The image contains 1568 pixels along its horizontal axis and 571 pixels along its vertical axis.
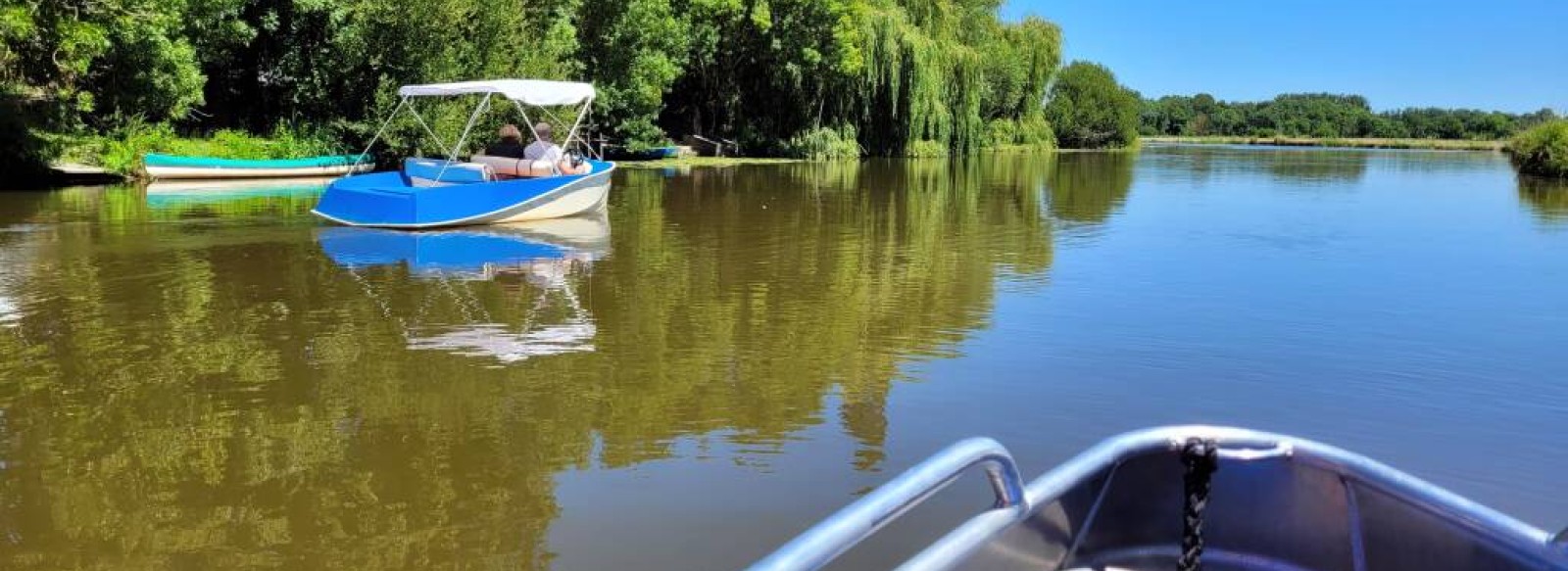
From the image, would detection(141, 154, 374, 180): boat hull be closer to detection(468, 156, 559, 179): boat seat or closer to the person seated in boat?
the person seated in boat

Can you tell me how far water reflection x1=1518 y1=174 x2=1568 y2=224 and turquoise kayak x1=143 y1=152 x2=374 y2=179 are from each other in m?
22.1

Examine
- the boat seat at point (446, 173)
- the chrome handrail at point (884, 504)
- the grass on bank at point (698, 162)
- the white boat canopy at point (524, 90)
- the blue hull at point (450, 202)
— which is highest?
the white boat canopy at point (524, 90)

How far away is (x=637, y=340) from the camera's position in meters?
7.59

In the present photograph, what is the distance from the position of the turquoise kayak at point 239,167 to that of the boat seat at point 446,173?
5454mm

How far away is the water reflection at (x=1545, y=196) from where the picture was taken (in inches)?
780

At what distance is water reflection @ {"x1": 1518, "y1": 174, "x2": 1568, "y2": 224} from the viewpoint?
65.0 feet

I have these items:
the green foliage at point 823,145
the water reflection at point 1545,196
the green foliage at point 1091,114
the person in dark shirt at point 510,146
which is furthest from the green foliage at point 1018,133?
the person in dark shirt at point 510,146

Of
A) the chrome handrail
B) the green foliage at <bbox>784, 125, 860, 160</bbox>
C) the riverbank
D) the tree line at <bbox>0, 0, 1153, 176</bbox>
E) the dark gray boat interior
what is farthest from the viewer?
the riverbank

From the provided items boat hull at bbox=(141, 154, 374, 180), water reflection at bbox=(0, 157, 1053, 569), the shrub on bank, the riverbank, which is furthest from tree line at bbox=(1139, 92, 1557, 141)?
water reflection at bbox=(0, 157, 1053, 569)

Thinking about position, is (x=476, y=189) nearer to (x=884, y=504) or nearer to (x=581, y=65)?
(x=884, y=504)

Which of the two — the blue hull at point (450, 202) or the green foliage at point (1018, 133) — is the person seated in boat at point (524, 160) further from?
the green foliage at point (1018, 133)

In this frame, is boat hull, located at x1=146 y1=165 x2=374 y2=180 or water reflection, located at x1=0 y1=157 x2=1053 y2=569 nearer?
water reflection, located at x1=0 y1=157 x2=1053 y2=569

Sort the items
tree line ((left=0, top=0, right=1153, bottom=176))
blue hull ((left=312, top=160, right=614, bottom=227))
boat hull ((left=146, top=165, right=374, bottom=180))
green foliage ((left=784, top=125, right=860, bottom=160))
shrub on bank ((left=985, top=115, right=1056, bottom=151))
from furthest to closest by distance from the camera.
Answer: shrub on bank ((left=985, top=115, right=1056, bottom=151))
green foliage ((left=784, top=125, right=860, bottom=160))
boat hull ((left=146, top=165, right=374, bottom=180))
tree line ((left=0, top=0, right=1153, bottom=176))
blue hull ((left=312, top=160, right=614, bottom=227))

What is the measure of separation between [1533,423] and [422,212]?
11842 mm
